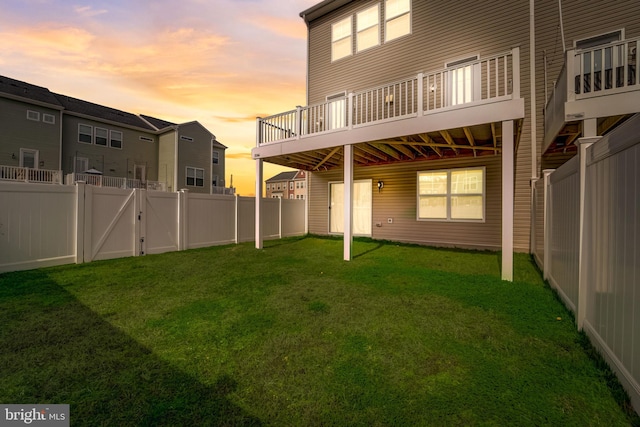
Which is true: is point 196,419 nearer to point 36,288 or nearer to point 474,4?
point 36,288

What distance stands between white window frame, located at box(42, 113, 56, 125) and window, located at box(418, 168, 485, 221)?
1919cm

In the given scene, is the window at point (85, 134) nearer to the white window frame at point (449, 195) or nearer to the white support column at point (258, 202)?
the white support column at point (258, 202)

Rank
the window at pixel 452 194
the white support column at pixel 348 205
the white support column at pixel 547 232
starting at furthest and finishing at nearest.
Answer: the window at pixel 452 194
the white support column at pixel 348 205
the white support column at pixel 547 232

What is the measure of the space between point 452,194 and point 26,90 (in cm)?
2170

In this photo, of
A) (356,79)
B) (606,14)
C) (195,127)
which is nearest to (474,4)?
(606,14)

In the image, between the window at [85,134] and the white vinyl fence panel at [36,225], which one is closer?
the white vinyl fence panel at [36,225]

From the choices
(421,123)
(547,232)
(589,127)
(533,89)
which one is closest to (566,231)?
(547,232)

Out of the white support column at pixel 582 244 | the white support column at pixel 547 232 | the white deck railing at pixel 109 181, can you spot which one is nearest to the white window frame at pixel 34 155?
the white deck railing at pixel 109 181

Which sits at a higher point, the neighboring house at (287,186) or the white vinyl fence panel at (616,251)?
the neighboring house at (287,186)

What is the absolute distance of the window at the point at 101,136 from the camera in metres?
16.9

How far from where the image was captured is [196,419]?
61.2 inches

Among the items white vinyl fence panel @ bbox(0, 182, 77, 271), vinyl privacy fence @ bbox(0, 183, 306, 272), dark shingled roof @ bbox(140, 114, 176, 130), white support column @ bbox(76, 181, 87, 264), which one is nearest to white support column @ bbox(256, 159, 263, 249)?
→ vinyl privacy fence @ bbox(0, 183, 306, 272)

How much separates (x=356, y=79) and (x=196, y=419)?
421 inches

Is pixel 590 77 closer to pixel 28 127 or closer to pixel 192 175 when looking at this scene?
pixel 192 175
